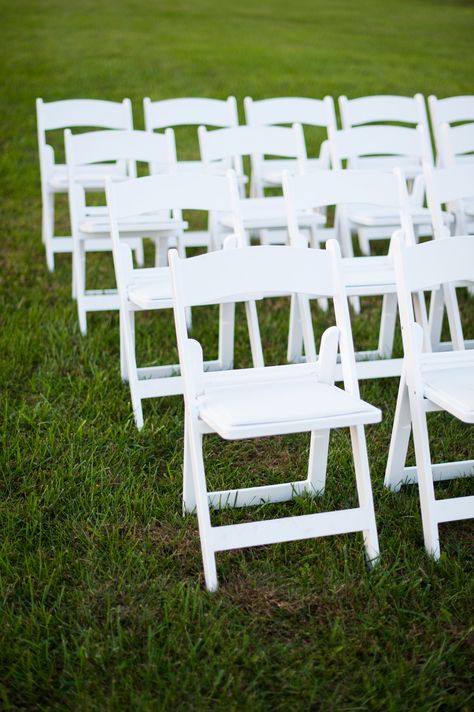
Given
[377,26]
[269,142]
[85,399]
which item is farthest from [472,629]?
[377,26]

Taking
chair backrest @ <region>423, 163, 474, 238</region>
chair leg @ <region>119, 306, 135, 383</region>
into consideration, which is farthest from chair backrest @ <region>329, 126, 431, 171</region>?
chair leg @ <region>119, 306, 135, 383</region>

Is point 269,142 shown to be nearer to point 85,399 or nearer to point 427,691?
point 85,399

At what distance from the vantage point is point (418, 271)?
10.9 ft

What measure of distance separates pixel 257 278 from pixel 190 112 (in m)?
4.52

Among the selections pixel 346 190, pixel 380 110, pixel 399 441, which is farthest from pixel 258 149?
pixel 399 441

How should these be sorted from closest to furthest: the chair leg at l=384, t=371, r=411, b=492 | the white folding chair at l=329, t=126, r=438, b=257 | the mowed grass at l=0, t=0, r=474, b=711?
1. the mowed grass at l=0, t=0, r=474, b=711
2. the chair leg at l=384, t=371, r=411, b=492
3. the white folding chair at l=329, t=126, r=438, b=257

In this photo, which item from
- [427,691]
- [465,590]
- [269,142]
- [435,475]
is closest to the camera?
[427,691]

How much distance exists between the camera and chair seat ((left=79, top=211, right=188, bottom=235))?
5.21 metres

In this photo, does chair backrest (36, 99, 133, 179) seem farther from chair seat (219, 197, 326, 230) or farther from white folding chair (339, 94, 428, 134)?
white folding chair (339, 94, 428, 134)

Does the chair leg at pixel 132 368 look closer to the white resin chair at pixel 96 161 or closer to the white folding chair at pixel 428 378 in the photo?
the white resin chair at pixel 96 161

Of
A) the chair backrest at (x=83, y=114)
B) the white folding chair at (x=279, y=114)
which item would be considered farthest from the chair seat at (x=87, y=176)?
the white folding chair at (x=279, y=114)

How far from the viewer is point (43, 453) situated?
3.95 metres

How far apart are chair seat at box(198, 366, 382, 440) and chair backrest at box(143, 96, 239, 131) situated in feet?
14.8

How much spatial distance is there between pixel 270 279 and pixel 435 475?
3.66 ft
